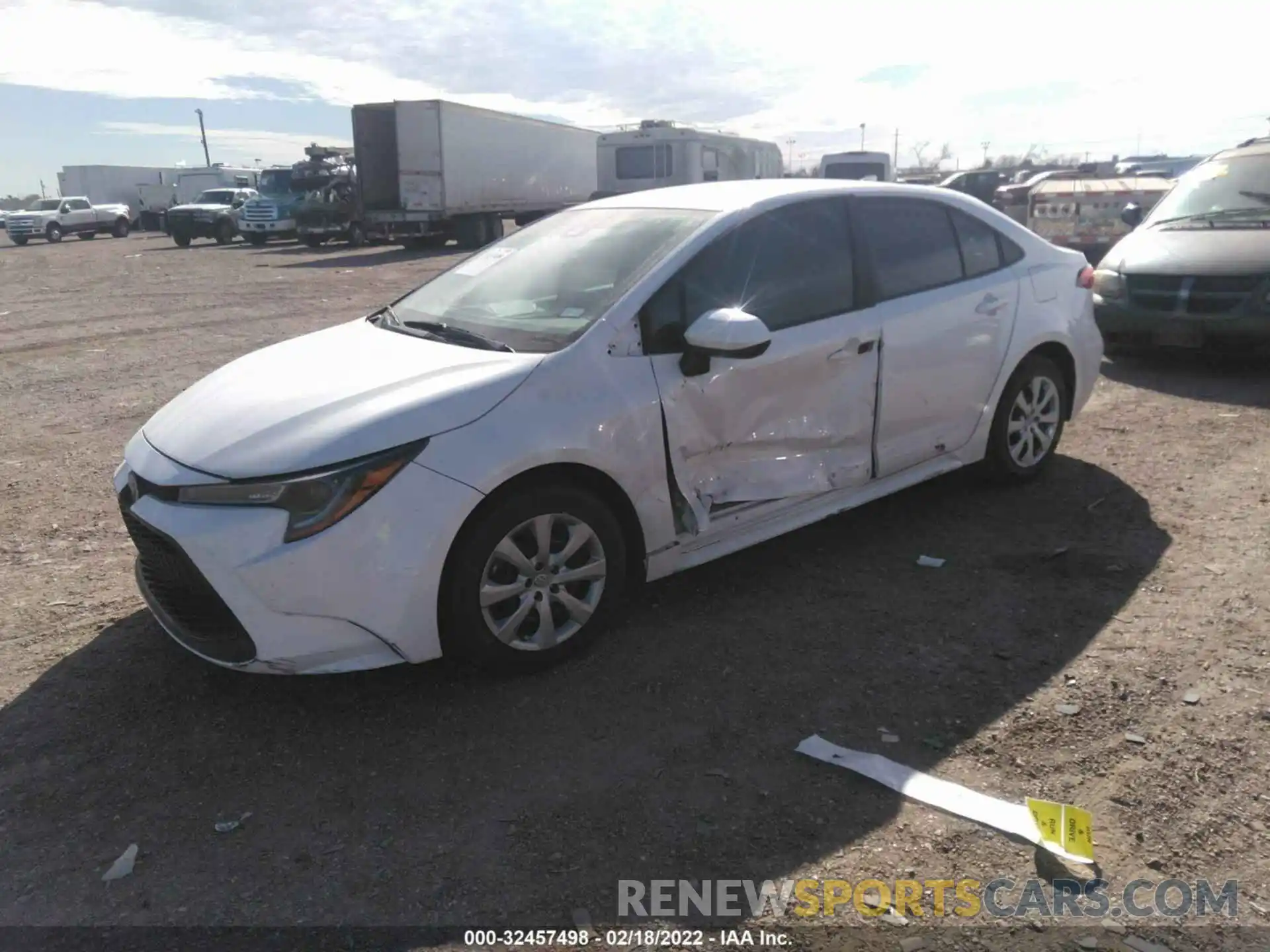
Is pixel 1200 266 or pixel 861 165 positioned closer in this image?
pixel 1200 266

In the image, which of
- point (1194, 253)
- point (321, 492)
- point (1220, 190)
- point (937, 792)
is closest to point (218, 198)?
point (1220, 190)

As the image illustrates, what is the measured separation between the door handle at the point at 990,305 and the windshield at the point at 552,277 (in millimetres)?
1609

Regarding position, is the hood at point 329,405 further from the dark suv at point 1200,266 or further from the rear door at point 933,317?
the dark suv at point 1200,266

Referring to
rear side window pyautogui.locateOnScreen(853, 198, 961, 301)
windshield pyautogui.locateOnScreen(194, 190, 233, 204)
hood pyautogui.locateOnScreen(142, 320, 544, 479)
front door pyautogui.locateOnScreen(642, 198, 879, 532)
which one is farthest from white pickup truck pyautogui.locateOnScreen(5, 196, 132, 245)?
front door pyautogui.locateOnScreen(642, 198, 879, 532)

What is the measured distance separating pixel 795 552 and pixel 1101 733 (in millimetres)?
1760

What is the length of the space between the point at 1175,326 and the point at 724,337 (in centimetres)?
574

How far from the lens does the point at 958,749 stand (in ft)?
10.3

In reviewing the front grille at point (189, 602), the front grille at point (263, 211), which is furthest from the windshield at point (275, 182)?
the front grille at point (189, 602)

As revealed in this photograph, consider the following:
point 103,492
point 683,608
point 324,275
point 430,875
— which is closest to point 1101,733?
point 683,608

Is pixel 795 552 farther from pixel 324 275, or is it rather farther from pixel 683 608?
pixel 324 275

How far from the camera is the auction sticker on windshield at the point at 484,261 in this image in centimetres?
463

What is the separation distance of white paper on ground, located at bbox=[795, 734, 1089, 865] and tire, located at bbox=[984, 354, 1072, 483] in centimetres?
262

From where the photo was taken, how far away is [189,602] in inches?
132

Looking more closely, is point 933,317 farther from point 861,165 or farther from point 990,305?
point 861,165
